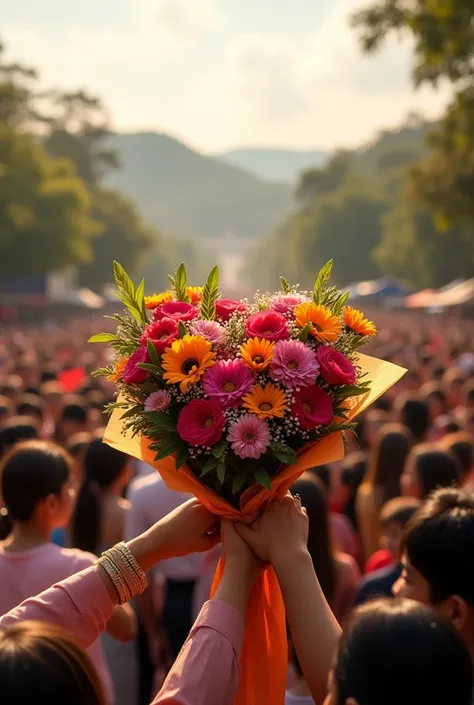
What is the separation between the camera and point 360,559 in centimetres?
614

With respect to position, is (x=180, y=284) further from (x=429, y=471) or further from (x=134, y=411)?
(x=429, y=471)

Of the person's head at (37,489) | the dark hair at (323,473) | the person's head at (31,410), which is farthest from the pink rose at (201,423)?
the person's head at (31,410)

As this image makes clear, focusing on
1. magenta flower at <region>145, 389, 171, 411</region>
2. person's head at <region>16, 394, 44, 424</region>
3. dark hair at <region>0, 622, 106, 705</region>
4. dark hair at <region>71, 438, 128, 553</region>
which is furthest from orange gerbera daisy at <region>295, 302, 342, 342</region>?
person's head at <region>16, 394, 44, 424</region>

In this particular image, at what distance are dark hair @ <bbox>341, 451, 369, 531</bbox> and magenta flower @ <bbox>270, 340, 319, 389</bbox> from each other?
163 inches

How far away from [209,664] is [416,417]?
23.0ft

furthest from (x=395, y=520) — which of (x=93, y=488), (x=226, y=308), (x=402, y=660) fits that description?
(x=402, y=660)

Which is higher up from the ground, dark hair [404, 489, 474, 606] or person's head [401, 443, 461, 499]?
dark hair [404, 489, 474, 606]

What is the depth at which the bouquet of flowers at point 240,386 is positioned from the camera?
2.68m

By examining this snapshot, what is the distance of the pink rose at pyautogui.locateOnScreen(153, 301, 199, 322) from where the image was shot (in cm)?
292

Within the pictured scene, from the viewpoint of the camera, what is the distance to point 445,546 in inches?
108

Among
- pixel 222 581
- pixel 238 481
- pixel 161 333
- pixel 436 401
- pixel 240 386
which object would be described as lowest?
pixel 436 401

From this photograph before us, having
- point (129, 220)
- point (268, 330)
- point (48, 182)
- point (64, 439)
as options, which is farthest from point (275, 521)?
point (129, 220)

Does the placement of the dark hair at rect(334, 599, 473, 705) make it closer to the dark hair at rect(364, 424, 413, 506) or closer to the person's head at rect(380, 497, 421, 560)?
the person's head at rect(380, 497, 421, 560)

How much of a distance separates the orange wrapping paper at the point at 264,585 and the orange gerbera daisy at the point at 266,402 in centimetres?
17
